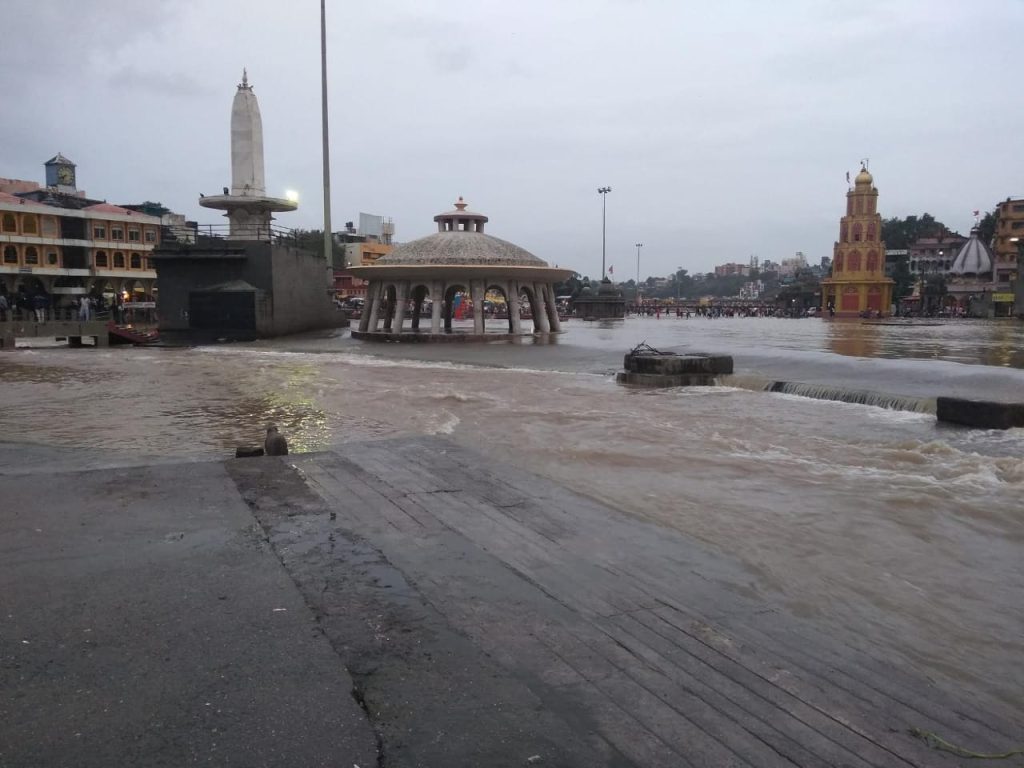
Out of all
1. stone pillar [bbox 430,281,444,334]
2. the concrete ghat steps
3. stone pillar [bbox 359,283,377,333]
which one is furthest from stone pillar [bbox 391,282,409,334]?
the concrete ghat steps

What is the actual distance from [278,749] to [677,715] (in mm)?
1509

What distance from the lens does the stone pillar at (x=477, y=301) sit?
3244 cm

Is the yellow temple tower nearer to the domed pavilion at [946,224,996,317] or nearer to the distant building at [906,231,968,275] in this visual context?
the domed pavilion at [946,224,996,317]

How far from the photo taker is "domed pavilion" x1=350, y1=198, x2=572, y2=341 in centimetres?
3145

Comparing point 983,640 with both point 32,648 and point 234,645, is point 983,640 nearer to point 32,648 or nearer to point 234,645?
point 234,645

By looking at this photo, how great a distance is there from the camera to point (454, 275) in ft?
104

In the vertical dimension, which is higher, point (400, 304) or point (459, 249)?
point (459, 249)

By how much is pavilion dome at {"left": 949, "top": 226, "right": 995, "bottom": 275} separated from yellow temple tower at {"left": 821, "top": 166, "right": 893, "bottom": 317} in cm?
782

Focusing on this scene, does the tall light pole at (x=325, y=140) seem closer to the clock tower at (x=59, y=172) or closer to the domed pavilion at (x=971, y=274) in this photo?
the clock tower at (x=59, y=172)

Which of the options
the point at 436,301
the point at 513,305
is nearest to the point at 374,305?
the point at 436,301

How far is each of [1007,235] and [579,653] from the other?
250 ft

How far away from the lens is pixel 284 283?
35312 mm

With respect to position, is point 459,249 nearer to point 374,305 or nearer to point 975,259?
point 374,305

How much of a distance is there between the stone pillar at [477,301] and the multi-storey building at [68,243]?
21.0 metres
